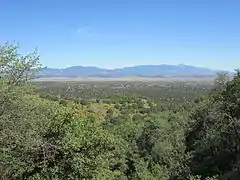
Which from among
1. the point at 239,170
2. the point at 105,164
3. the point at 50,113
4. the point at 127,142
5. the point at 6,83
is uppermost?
the point at 6,83

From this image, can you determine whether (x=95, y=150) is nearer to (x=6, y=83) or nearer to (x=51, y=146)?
(x=51, y=146)

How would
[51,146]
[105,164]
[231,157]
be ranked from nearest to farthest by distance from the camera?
[51,146]
[105,164]
[231,157]

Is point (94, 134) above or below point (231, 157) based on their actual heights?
above

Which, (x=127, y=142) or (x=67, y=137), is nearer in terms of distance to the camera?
(x=67, y=137)

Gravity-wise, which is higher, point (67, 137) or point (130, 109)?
point (67, 137)

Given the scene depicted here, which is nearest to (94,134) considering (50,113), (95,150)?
(95,150)

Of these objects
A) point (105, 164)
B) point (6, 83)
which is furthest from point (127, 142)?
point (6, 83)

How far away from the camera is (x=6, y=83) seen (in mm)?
18828

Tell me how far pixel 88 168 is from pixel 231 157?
69.6 feet

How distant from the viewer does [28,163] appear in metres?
21.2

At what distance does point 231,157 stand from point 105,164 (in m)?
19.5

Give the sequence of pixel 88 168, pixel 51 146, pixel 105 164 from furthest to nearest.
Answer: pixel 105 164 → pixel 88 168 → pixel 51 146

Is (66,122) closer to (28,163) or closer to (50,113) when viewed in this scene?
(50,113)

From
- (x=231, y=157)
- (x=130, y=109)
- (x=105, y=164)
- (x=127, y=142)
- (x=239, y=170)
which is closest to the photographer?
(x=105, y=164)
